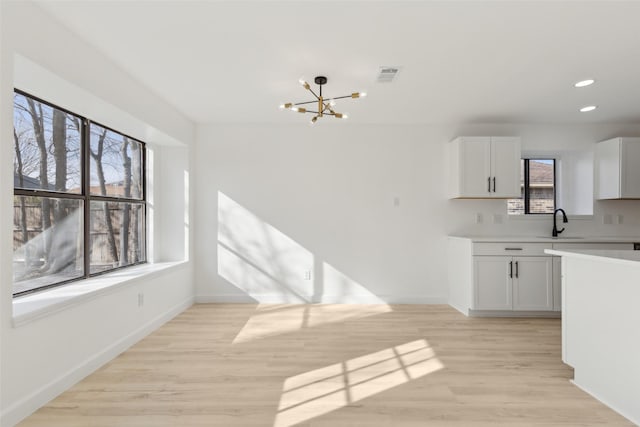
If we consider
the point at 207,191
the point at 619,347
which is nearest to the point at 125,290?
the point at 207,191

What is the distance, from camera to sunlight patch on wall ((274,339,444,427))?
2146 millimetres

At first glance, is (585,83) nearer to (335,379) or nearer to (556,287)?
(556,287)

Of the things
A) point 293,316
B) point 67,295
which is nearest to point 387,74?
point 293,316

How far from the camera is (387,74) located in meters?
3.04

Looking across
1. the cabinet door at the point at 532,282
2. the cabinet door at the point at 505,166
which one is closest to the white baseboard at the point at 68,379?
the cabinet door at the point at 532,282

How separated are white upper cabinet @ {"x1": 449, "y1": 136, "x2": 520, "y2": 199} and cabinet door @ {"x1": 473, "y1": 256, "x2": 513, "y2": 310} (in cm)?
83

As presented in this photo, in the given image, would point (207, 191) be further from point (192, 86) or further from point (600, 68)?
point (600, 68)

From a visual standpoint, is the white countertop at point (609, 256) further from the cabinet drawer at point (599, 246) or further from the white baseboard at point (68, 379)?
the white baseboard at point (68, 379)

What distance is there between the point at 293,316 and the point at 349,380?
5.53ft

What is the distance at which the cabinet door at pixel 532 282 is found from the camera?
4.08 m

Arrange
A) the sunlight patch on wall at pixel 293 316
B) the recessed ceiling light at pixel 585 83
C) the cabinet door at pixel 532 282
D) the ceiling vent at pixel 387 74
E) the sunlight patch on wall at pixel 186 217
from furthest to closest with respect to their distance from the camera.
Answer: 1. the sunlight patch on wall at pixel 186 217
2. the cabinet door at pixel 532 282
3. the sunlight patch on wall at pixel 293 316
4. the recessed ceiling light at pixel 585 83
5. the ceiling vent at pixel 387 74

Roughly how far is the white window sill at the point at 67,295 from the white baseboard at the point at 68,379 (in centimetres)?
45

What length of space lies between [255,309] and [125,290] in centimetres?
167

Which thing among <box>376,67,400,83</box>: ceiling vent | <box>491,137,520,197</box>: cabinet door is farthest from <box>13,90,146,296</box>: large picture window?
<box>491,137,520,197</box>: cabinet door
